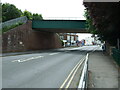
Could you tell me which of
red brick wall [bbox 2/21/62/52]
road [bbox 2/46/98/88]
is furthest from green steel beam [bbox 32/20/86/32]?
road [bbox 2/46/98/88]

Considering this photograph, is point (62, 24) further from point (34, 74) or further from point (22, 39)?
point (34, 74)

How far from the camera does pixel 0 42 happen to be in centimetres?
3684

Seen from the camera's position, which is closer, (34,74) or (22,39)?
(34,74)

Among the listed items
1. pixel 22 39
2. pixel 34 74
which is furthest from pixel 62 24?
pixel 34 74

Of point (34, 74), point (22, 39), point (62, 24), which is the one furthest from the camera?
point (62, 24)

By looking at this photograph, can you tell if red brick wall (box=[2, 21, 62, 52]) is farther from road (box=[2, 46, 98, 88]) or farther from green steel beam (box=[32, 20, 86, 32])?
road (box=[2, 46, 98, 88])

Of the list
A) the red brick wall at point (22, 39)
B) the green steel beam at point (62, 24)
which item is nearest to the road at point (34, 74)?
the red brick wall at point (22, 39)

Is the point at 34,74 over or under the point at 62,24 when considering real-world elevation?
under

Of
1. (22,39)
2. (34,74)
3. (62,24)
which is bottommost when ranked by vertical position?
(34,74)

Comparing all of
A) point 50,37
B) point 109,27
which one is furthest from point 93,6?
point 50,37

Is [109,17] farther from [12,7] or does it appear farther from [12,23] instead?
[12,7]

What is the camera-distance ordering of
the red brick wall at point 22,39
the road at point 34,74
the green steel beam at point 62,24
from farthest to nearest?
the green steel beam at point 62,24 < the red brick wall at point 22,39 < the road at point 34,74

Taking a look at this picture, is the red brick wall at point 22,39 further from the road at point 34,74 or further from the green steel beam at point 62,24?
the road at point 34,74

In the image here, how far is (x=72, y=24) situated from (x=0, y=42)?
15084mm
